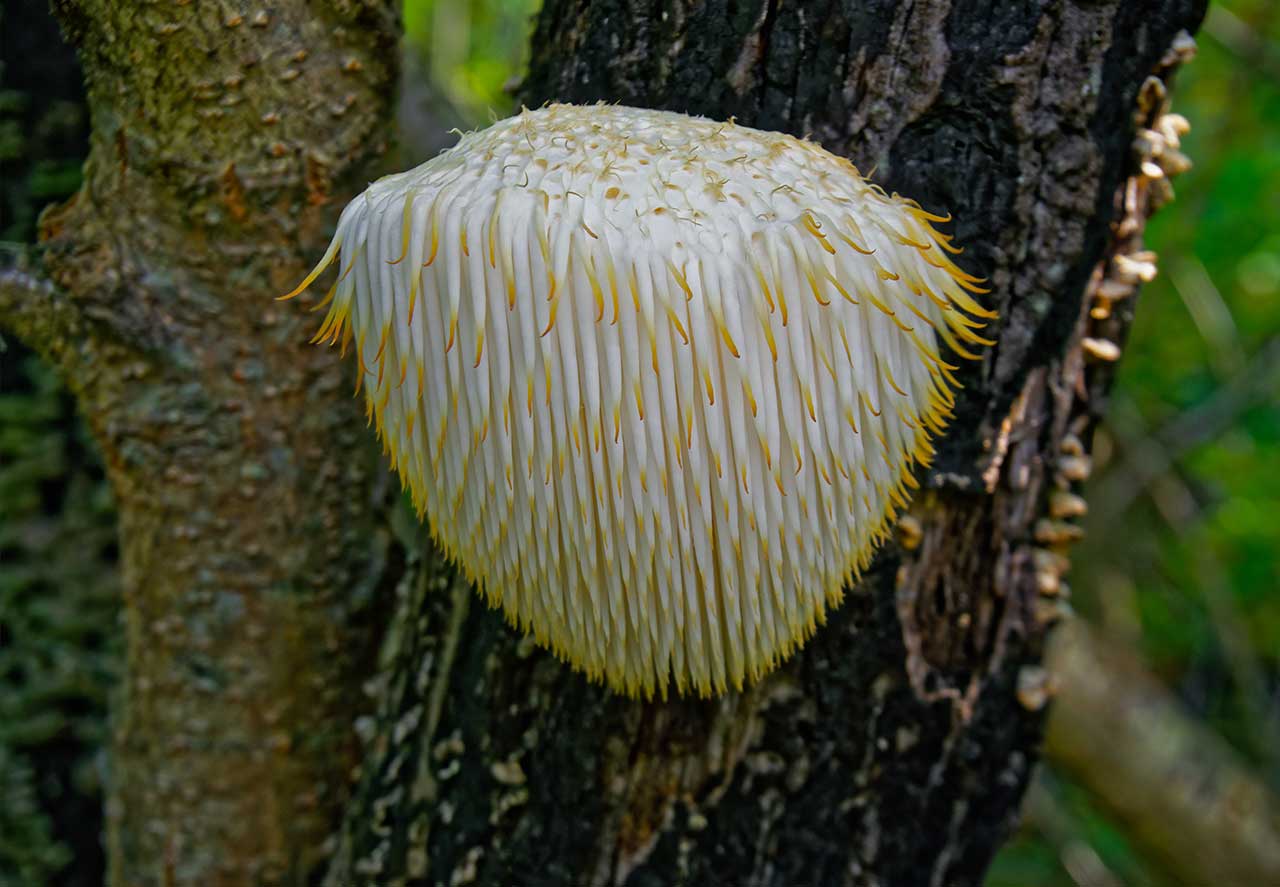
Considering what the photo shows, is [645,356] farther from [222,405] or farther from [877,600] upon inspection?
[222,405]

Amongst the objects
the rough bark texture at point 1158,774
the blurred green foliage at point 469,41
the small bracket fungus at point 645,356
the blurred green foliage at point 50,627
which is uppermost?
the small bracket fungus at point 645,356

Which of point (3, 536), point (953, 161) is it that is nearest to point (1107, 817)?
point (953, 161)

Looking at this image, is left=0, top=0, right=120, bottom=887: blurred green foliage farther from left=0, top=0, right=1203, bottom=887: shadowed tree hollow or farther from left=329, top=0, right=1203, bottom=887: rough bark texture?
left=329, top=0, right=1203, bottom=887: rough bark texture

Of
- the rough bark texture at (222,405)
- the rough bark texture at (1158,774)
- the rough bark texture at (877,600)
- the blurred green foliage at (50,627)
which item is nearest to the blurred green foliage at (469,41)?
the blurred green foliage at (50,627)

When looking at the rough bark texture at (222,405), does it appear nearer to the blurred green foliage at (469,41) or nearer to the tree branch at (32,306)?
the tree branch at (32,306)

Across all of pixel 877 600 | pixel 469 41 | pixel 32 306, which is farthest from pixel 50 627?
pixel 469 41

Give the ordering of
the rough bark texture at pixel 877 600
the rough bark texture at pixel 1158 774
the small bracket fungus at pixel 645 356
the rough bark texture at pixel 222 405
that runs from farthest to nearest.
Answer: the rough bark texture at pixel 1158 774 → the rough bark texture at pixel 222 405 → the rough bark texture at pixel 877 600 → the small bracket fungus at pixel 645 356

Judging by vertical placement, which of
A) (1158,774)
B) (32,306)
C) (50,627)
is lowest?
(1158,774)
